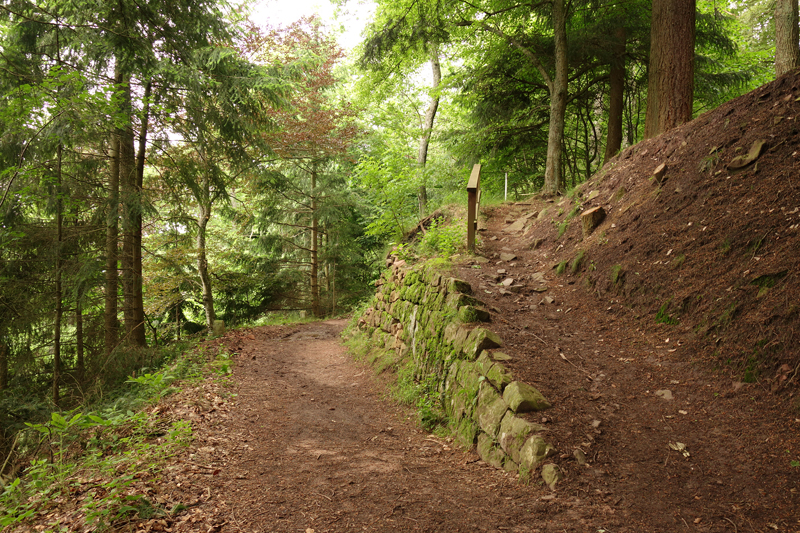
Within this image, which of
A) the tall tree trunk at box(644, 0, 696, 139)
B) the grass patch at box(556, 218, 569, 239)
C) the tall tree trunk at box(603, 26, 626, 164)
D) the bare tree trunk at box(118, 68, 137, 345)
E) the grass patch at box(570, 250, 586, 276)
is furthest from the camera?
the tall tree trunk at box(603, 26, 626, 164)

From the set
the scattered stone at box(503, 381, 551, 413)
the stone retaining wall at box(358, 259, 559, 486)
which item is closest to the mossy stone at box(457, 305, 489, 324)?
the stone retaining wall at box(358, 259, 559, 486)

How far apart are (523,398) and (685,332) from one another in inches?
73.7

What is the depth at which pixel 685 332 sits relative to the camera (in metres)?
4.25

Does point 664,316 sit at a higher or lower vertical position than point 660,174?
lower

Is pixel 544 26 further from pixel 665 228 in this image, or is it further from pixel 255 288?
pixel 255 288

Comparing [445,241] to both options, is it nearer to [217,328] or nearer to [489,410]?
[489,410]

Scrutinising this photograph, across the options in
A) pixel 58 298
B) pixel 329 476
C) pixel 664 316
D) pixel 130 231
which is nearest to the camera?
pixel 329 476

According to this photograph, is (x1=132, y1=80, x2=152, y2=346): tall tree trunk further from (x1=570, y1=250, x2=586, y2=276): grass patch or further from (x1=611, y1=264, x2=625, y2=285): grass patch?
(x1=611, y1=264, x2=625, y2=285): grass patch

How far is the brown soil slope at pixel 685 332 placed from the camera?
286 cm

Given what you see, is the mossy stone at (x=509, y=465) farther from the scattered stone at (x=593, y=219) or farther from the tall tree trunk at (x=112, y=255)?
the tall tree trunk at (x=112, y=255)

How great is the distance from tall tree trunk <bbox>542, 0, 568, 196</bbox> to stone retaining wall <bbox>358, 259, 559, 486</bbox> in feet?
14.3

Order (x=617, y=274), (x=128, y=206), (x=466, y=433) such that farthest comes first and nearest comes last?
(x=128, y=206)
(x=617, y=274)
(x=466, y=433)

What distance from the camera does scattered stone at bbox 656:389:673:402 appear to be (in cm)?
372

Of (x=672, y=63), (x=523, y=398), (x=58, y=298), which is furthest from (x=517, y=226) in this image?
(x=58, y=298)
